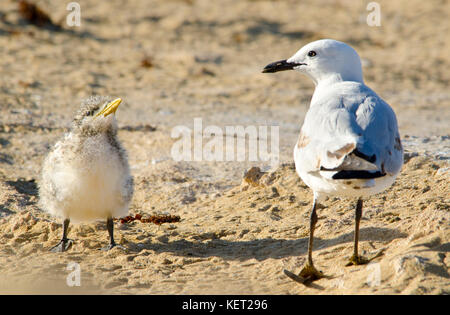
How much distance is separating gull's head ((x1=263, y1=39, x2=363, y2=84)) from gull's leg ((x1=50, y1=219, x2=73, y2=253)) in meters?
2.63

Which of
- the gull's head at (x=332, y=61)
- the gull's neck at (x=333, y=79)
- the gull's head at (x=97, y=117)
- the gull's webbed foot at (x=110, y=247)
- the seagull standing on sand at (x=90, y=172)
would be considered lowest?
the gull's webbed foot at (x=110, y=247)

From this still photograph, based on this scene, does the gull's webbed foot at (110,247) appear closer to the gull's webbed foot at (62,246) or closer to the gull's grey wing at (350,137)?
the gull's webbed foot at (62,246)

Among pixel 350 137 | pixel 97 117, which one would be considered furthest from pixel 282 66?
pixel 350 137

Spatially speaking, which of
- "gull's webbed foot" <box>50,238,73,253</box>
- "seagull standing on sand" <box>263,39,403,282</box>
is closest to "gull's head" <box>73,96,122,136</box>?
"gull's webbed foot" <box>50,238,73,253</box>

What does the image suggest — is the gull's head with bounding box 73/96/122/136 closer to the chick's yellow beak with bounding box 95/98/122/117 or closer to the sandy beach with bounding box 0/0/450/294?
the chick's yellow beak with bounding box 95/98/122/117

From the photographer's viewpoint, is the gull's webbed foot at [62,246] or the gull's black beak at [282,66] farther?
the gull's black beak at [282,66]

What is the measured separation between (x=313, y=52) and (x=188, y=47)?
826 centimetres

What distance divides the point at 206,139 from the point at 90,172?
11.2 ft

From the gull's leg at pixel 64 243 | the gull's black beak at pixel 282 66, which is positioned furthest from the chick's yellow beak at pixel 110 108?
the gull's black beak at pixel 282 66

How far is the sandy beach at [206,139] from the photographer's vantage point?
4887mm

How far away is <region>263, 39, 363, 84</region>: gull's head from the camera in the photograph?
18.4 feet

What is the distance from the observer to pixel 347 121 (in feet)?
14.5

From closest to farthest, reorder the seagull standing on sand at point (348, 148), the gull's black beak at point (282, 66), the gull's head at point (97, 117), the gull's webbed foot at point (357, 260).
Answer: the seagull standing on sand at point (348, 148) < the gull's webbed foot at point (357, 260) < the gull's head at point (97, 117) < the gull's black beak at point (282, 66)

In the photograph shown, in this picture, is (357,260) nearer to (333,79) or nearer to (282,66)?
(333,79)
